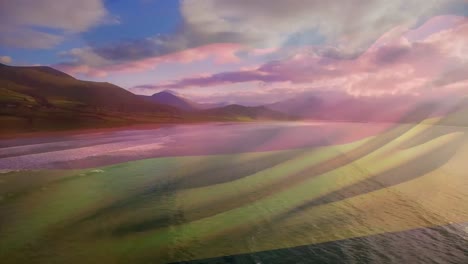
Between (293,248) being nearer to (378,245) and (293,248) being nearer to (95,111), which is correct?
(378,245)

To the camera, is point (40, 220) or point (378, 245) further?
point (40, 220)

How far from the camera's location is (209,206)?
37.7 feet

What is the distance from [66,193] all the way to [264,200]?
742cm

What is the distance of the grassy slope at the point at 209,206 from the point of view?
28.5 ft

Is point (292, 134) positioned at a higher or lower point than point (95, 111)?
lower

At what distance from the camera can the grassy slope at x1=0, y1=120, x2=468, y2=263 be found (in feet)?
28.5

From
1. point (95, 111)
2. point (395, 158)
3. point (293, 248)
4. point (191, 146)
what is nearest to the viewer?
point (293, 248)

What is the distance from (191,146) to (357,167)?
10.3 meters

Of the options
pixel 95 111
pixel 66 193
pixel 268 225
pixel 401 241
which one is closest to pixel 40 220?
pixel 66 193

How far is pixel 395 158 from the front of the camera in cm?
1825

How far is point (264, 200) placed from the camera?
1215cm

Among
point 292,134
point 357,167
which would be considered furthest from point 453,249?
point 292,134

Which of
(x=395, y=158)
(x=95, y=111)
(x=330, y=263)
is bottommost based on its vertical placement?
(x=330, y=263)

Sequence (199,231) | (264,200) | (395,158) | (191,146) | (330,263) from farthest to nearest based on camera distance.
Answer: (191,146) → (395,158) → (264,200) → (199,231) → (330,263)
